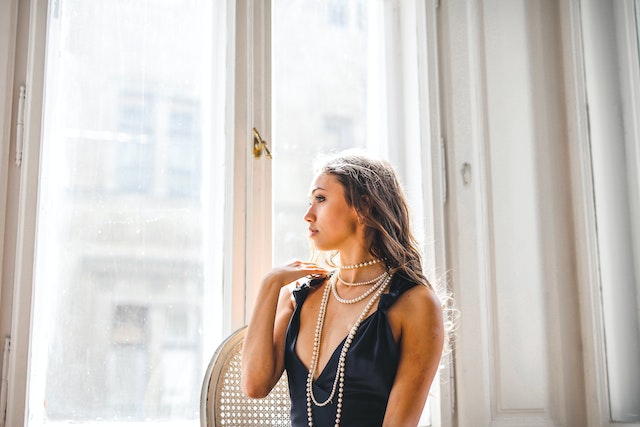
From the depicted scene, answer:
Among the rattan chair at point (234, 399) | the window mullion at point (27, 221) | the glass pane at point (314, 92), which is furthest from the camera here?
the glass pane at point (314, 92)

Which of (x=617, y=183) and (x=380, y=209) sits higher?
(x=617, y=183)

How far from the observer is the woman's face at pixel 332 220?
181 centimetres

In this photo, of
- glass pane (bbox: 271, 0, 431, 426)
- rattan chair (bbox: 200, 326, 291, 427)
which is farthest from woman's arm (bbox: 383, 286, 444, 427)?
glass pane (bbox: 271, 0, 431, 426)

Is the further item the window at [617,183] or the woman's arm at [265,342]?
the window at [617,183]

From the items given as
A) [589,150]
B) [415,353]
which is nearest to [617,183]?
[589,150]

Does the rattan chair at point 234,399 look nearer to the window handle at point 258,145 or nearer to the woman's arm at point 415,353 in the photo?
the woman's arm at point 415,353

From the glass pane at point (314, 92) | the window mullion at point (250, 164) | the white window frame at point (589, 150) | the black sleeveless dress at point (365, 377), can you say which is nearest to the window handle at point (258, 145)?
the window mullion at point (250, 164)

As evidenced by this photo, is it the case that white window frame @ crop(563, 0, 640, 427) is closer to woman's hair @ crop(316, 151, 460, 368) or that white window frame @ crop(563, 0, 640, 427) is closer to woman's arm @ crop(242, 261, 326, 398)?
woman's hair @ crop(316, 151, 460, 368)

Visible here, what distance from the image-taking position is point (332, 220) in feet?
5.93

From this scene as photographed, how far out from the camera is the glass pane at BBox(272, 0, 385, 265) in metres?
2.54

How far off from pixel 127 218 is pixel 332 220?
840mm

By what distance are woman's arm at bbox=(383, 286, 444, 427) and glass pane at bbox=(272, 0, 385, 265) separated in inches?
32.9

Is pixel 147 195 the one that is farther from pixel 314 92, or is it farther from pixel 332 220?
pixel 332 220

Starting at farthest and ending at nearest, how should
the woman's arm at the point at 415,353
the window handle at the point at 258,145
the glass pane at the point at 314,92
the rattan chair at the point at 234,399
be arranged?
the glass pane at the point at 314,92
the window handle at the point at 258,145
the rattan chair at the point at 234,399
the woman's arm at the point at 415,353
